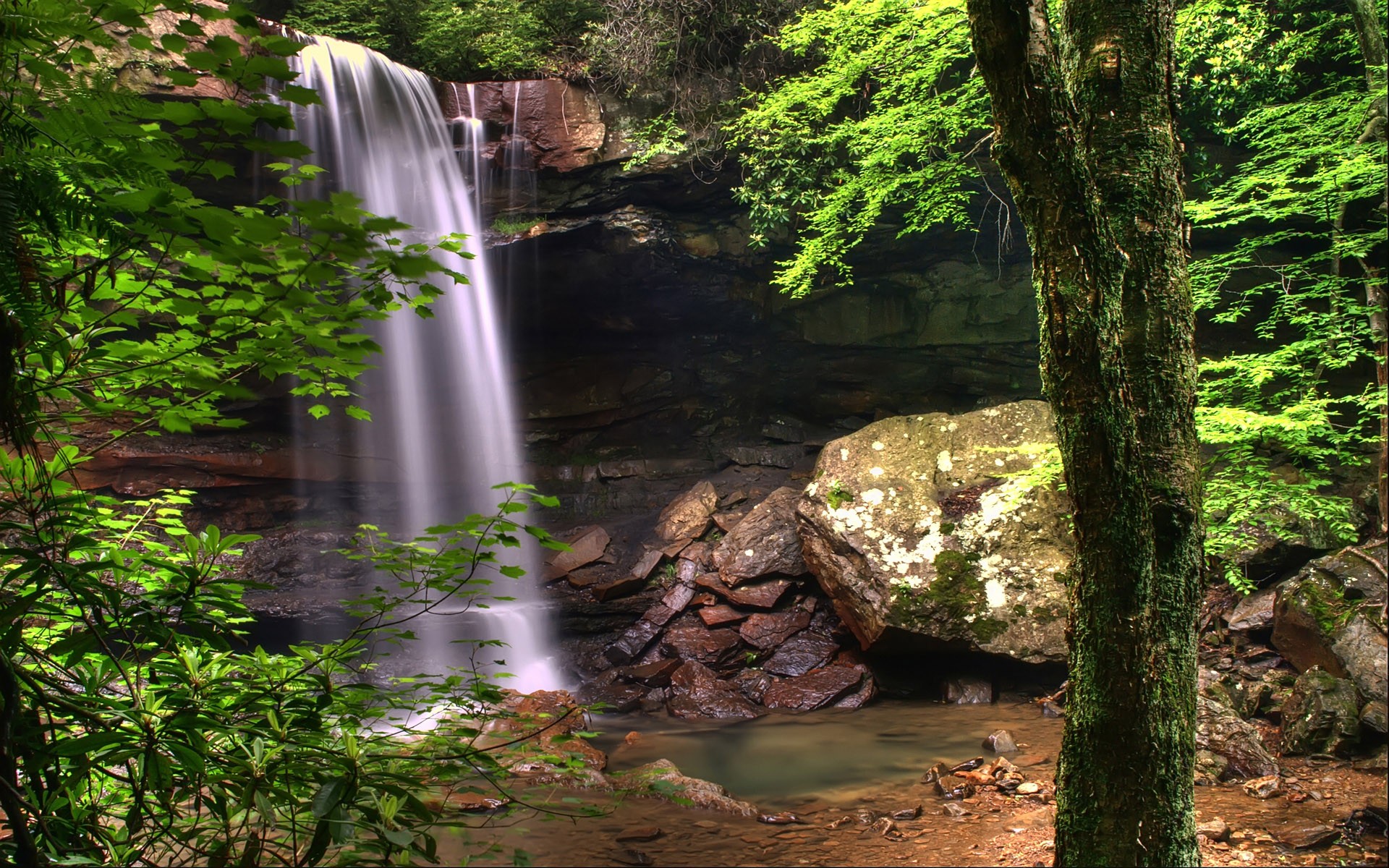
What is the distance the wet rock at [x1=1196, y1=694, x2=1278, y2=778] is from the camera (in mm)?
4723

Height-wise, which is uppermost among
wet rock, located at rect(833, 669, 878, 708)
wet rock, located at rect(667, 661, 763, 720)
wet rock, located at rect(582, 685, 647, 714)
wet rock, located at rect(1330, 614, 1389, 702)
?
wet rock, located at rect(1330, 614, 1389, 702)

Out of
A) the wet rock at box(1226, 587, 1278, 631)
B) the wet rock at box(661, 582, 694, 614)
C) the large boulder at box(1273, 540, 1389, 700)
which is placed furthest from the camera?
the wet rock at box(661, 582, 694, 614)

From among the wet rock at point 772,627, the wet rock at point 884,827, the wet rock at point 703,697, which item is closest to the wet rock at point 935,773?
the wet rock at point 884,827

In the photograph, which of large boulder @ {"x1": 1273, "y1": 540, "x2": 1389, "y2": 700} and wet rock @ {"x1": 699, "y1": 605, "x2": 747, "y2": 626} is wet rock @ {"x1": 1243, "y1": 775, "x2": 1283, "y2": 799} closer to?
large boulder @ {"x1": 1273, "y1": 540, "x2": 1389, "y2": 700}

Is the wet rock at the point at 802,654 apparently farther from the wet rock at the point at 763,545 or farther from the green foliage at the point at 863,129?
the green foliage at the point at 863,129

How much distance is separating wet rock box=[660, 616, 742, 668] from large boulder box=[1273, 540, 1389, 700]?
508 cm

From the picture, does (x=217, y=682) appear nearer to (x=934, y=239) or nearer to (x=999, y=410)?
(x=999, y=410)

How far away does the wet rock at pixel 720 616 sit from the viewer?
860cm

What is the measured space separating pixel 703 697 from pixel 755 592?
153cm

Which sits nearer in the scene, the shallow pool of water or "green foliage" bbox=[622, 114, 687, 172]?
the shallow pool of water

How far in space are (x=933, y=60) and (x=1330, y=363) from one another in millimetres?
4345

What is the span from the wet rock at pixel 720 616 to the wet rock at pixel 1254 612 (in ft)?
16.0

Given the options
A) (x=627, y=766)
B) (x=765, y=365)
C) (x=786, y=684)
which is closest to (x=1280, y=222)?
(x=765, y=365)

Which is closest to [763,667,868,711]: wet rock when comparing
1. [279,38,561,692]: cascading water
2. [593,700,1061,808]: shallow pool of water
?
[593,700,1061,808]: shallow pool of water
